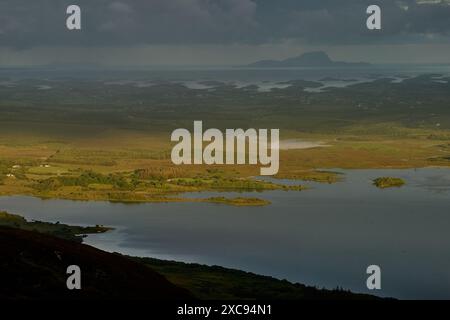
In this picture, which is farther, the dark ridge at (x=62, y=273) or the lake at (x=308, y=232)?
the lake at (x=308, y=232)

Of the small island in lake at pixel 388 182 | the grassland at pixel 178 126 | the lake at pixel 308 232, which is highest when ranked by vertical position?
the grassland at pixel 178 126

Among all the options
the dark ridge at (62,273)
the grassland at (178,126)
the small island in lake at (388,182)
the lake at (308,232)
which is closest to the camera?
the dark ridge at (62,273)

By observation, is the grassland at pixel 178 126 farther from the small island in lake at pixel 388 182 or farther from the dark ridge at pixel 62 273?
the dark ridge at pixel 62 273

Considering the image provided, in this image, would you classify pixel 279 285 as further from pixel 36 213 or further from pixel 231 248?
pixel 36 213

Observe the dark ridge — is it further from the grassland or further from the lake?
the grassland

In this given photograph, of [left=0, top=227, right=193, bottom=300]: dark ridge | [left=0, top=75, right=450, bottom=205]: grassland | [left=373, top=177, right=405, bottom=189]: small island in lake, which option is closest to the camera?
[left=0, top=227, right=193, bottom=300]: dark ridge

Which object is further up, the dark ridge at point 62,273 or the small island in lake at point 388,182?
the small island in lake at point 388,182

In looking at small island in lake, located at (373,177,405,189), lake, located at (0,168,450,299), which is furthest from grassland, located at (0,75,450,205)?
small island in lake, located at (373,177,405,189)

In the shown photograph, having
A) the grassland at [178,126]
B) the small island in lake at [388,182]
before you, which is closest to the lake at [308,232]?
the small island in lake at [388,182]
